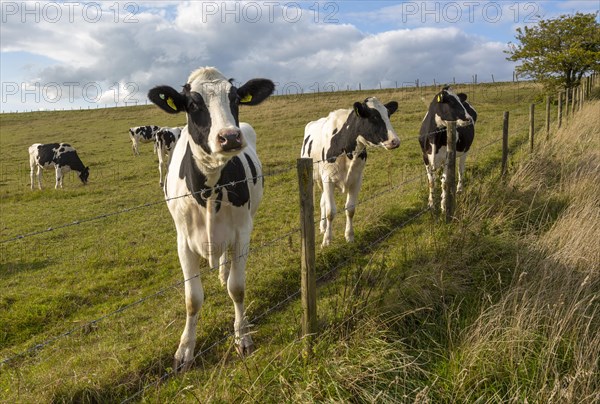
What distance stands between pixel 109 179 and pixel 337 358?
15728 mm

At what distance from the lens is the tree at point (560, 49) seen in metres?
28.0

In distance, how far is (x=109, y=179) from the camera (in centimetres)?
1705

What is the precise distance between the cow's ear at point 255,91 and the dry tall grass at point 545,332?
275 cm

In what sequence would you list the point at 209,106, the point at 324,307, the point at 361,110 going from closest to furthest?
the point at 209,106 → the point at 324,307 → the point at 361,110

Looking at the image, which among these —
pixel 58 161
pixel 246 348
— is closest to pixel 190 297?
pixel 246 348

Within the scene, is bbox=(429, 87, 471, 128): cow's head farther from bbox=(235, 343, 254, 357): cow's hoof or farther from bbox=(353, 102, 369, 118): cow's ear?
bbox=(235, 343, 254, 357): cow's hoof

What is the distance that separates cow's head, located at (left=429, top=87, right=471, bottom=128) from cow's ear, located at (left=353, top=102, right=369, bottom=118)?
2.63 metres

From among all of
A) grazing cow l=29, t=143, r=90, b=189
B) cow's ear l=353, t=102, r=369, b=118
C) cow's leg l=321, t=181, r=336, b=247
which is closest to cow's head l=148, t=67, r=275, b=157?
cow's ear l=353, t=102, r=369, b=118

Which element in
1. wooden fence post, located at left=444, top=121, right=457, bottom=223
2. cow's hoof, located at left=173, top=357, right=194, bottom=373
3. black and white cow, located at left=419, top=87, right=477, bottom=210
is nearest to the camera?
cow's hoof, located at left=173, top=357, right=194, bottom=373

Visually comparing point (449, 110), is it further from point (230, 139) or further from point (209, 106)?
point (230, 139)

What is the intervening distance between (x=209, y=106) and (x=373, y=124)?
347 centimetres

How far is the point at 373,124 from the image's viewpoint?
21.9 ft

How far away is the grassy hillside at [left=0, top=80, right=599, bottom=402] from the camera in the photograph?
3.10 m

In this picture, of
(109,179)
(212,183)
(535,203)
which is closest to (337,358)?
(212,183)
